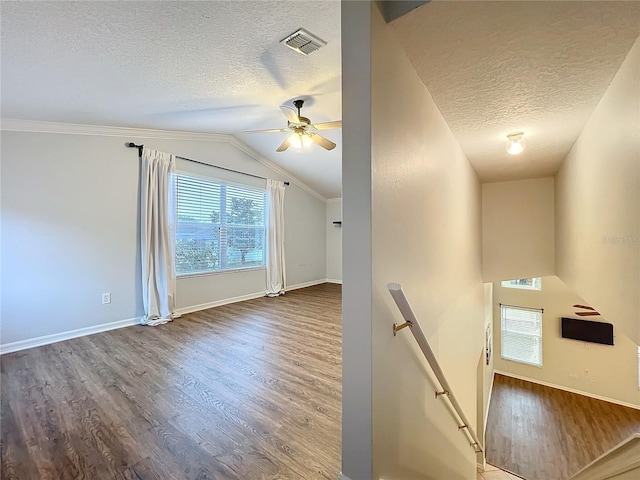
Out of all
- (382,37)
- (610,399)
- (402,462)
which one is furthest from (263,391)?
(610,399)

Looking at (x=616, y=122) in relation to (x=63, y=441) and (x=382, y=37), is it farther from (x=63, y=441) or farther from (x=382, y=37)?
(x=63, y=441)

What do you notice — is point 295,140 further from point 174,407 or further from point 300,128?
point 174,407

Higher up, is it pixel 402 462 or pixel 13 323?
pixel 13 323

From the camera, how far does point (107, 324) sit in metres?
3.59

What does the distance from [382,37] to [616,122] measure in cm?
160

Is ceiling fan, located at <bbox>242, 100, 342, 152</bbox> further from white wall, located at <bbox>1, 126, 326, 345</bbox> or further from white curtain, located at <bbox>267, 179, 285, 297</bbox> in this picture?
white curtain, located at <bbox>267, 179, 285, 297</bbox>

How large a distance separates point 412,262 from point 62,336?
4.17 m

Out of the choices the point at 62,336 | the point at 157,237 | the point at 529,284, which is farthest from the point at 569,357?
the point at 62,336

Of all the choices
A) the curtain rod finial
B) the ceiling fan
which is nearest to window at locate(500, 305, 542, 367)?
the ceiling fan

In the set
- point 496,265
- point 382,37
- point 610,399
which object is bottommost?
point 610,399

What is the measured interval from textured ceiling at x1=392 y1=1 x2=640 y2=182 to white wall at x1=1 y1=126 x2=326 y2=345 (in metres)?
3.98

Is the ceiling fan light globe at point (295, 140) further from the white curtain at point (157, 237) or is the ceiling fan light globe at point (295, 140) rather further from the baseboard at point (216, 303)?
the baseboard at point (216, 303)

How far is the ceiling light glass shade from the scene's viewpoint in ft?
11.0

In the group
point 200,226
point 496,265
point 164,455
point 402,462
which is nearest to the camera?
point 402,462
